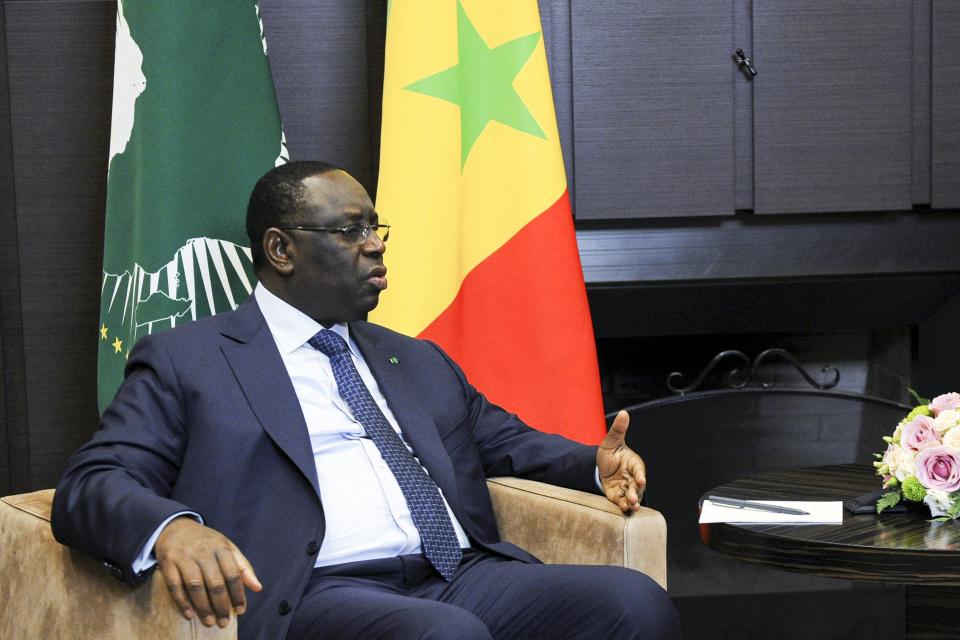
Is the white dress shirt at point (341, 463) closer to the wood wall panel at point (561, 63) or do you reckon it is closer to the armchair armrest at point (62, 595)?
the armchair armrest at point (62, 595)

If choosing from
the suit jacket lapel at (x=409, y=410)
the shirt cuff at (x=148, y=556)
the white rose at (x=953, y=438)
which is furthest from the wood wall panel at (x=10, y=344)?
the white rose at (x=953, y=438)

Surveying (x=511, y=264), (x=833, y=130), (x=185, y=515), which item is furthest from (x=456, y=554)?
(x=833, y=130)

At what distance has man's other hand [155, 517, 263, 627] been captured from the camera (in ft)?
4.58

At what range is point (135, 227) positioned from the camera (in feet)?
8.10

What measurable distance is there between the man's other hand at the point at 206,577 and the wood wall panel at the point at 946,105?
2.40 meters

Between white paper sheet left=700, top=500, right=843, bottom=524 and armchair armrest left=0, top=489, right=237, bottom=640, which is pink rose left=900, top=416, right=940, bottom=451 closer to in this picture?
white paper sheet left=700, top=500, right=843, bottom=524

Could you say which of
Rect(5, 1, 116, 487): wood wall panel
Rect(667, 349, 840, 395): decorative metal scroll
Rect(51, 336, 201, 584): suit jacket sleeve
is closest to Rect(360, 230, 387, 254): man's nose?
Rect(51, 336, 201, 584): suit jacket sleeve

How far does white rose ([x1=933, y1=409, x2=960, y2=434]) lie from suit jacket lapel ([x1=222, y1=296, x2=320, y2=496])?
1.07m

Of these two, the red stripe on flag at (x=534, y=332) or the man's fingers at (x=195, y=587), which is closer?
the man's fingers at (x=195, y=587)

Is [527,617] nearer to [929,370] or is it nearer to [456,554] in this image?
[456,554]

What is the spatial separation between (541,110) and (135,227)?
3.25 ft

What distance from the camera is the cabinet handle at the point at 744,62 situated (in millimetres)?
3025

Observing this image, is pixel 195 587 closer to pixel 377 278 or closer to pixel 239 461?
pixel 239 461

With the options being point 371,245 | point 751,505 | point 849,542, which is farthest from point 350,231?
point 849,542
